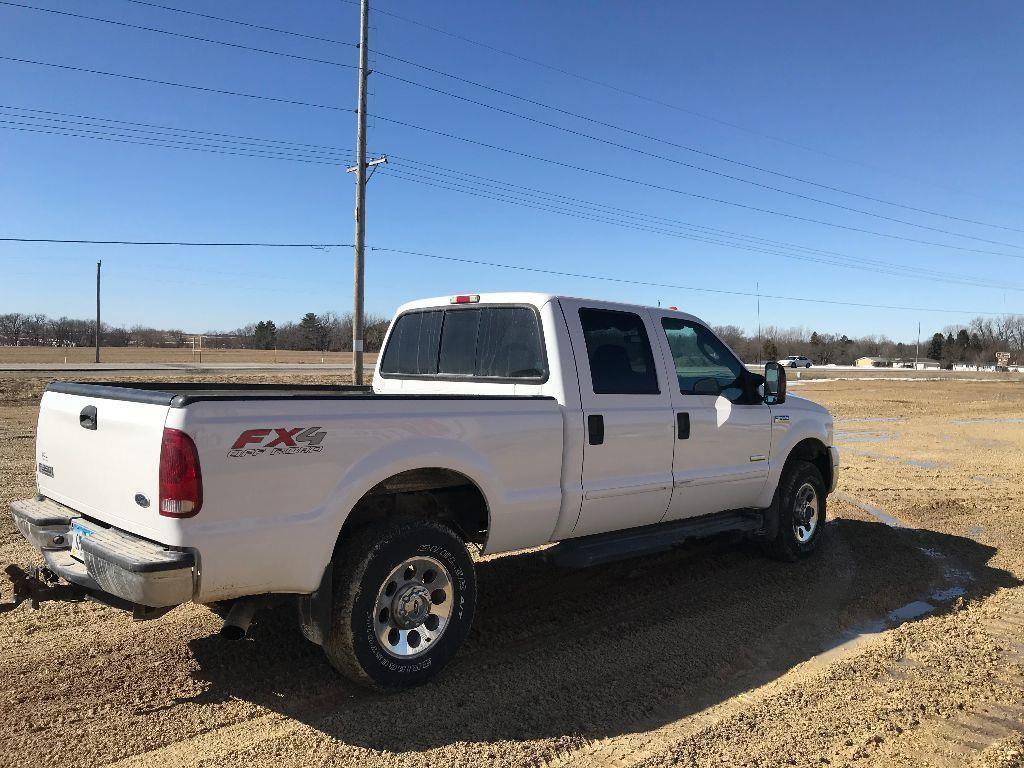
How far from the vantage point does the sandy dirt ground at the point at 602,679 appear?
337 centimetres

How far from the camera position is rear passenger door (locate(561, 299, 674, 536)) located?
4754 mm

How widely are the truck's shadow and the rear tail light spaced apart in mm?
1192

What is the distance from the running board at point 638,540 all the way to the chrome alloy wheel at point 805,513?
71 centimetres

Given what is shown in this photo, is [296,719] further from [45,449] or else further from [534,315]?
[534,315]

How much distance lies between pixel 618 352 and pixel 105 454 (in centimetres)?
309

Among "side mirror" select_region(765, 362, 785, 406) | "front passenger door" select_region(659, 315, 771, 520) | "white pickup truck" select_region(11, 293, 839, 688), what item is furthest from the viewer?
"side mirror" select_region(765, 362, 785, 406)

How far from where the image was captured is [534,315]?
16.2 ft

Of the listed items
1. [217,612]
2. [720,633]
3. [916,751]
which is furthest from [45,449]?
[916,751]

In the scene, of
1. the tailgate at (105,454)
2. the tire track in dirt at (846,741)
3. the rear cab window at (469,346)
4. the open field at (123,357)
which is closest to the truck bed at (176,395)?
the tailgate at (105,454)

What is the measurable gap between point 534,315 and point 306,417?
1.91 meters

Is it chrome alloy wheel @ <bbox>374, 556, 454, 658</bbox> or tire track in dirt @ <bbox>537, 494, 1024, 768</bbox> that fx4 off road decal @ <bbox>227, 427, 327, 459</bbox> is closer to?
chrome alloy wheel @ <bbox>374, 556, 454, 658</bbox>

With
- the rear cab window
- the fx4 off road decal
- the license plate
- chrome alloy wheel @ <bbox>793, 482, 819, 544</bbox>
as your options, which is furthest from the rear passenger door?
the license plate

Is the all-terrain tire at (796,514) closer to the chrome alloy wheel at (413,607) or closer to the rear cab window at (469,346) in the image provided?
the rear cab window at (469,346)

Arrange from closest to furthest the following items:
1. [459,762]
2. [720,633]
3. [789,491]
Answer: [459,762] → [720,633] → [789,491]
